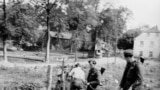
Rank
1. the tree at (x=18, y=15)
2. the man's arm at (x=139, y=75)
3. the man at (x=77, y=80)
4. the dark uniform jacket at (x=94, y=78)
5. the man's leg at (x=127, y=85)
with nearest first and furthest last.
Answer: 1. the man's arm at (x=139, y=75)
2. the man's leg at (x=127, y=85)
3. the dark uniform jacket at (x=94, y=78)
4. the man at (x=77, y=80)
5. the tree at (x=18, y=15)

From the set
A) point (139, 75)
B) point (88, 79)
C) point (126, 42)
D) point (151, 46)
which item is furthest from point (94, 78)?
point (126, 42)

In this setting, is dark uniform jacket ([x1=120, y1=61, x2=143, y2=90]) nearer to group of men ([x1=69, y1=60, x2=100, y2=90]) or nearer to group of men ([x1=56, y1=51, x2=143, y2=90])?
group of men ([x1=56, y1=51, x2=143, y2=90])

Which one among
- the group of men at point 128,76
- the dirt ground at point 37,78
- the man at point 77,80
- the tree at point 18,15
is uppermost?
the tree at point 18,15

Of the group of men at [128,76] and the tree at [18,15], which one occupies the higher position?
the tree at [18,15]

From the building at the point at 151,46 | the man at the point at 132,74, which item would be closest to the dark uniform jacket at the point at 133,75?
the man at the point at 132,74

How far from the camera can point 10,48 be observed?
3347 centimetres

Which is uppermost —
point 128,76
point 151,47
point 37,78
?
point 151,47

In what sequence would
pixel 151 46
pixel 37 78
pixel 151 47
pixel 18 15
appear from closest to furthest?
pixel 151 47 → pixel 151 46 → pixel 37 78 → pixel 18 15

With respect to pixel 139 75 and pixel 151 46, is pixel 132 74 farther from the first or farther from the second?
pixel 151 46

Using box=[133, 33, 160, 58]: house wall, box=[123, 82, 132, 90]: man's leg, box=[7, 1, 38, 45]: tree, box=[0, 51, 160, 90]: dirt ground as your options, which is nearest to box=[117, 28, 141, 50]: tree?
box=[7, 1, 38, 45]: tree

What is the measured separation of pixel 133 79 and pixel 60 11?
55.6 feet

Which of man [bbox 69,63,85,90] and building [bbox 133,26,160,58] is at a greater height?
building [bbox 133,26,160,58]

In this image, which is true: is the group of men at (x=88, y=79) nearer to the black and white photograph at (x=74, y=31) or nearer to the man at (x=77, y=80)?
the man at (x=77, y=80)

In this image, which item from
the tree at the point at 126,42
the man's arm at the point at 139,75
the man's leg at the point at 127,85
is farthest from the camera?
the tree at the point at 126,42
